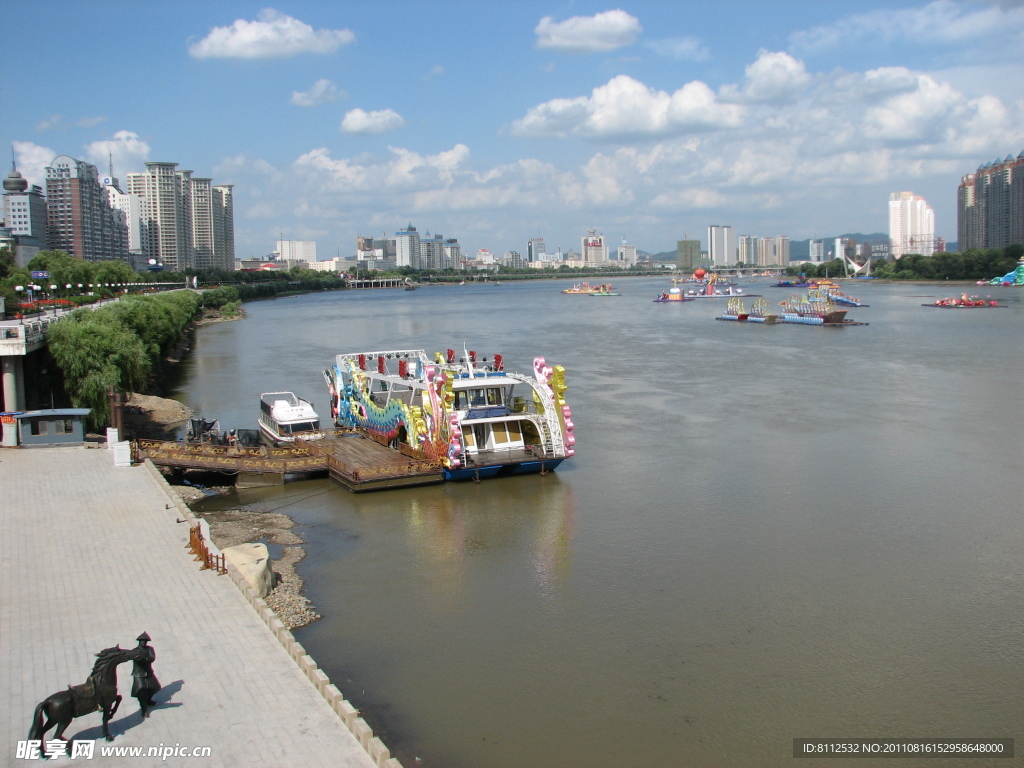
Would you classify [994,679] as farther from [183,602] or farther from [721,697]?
[183,602]

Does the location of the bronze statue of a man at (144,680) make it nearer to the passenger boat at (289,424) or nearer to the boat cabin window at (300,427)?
the passenger boat at (289,424)

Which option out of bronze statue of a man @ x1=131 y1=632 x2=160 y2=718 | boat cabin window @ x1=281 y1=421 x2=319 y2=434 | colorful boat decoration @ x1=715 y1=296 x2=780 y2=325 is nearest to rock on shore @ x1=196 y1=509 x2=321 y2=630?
bronze statue of a man @ x1=131 y1=632 x2=160 y2=718

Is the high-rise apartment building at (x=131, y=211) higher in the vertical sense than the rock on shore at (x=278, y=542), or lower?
higher

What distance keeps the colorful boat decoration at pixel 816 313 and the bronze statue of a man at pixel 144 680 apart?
70.4 meters

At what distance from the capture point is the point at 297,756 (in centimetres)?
868

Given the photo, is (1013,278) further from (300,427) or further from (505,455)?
(300,427)

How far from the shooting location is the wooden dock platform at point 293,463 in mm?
21953

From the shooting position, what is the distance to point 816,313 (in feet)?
254

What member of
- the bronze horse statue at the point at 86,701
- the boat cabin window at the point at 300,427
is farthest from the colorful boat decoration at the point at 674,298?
the bronze horse statue at the point at 86,701

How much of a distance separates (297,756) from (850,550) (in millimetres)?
12555

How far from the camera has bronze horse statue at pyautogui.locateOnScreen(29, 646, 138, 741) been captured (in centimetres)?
848

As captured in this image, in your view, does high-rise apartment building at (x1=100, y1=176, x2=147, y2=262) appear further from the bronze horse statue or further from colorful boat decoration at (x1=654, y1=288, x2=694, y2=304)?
the bronze horse statue

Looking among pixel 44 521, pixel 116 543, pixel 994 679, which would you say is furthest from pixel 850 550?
pixel 44 521

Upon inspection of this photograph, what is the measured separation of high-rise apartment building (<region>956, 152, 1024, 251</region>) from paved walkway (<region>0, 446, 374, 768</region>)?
182 m
